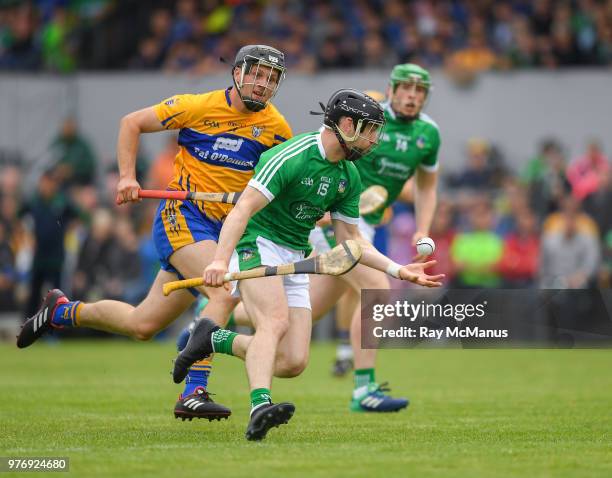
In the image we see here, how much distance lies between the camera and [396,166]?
10086 mm

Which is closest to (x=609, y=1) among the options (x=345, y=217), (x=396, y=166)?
(x=396, y=166)

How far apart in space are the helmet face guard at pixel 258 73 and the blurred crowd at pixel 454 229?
9.09 meters

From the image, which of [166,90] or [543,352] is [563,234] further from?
[166,90]

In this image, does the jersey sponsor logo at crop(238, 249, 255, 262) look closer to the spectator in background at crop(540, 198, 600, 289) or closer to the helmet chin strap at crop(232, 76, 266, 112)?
the helmet chin strap at crop(232, 76, 266, 112)

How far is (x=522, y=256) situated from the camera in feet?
57.9

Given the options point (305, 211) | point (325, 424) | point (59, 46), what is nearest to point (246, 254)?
point (305, 211)

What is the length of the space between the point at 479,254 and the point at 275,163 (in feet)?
34.3

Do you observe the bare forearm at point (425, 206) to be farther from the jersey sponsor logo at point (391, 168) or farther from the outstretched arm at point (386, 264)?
the outstretched arm at point (386, 264)

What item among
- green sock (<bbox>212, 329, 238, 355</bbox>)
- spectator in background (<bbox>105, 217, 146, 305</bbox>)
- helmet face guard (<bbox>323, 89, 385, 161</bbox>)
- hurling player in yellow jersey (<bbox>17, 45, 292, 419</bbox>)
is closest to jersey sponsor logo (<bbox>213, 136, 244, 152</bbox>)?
hurling player in yellow jersey (<bbox>17, 45, 292, 419</bbox>)

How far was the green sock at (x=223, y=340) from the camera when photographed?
757 cm

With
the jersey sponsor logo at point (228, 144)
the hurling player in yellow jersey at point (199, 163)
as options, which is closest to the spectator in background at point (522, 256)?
the hurling player in yellow jersey at point (199, 163)

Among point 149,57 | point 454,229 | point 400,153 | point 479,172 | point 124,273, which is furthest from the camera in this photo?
point 149,57

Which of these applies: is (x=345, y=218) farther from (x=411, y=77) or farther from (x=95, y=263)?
(x=95, y=263)

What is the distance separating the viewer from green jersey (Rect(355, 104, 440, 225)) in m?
10.0
